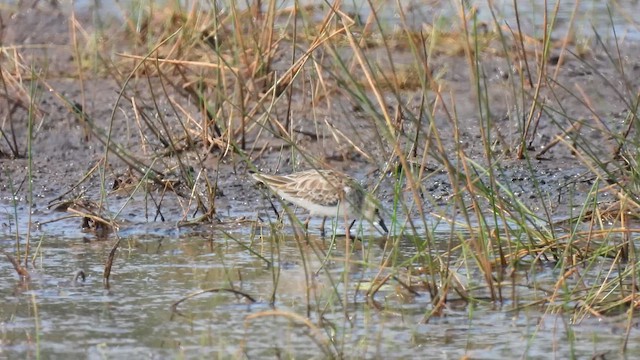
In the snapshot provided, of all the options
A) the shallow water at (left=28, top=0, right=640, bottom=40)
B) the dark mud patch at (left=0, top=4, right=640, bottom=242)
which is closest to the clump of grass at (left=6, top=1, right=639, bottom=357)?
the dark mud patch at (left=0, top=4, right=640, bottom=242)

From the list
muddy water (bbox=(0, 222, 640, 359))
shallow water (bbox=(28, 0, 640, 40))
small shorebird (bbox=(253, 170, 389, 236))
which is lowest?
muddy water (bbox=(0, 222, 640, 359))

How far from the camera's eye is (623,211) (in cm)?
517

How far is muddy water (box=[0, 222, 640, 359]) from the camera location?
184 inches

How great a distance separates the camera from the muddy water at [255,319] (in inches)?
184

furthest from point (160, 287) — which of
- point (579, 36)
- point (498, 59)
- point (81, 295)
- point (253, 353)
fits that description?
point (579, 36)

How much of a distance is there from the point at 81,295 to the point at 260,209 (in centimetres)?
205

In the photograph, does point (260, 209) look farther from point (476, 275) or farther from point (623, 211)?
point (623, 211)

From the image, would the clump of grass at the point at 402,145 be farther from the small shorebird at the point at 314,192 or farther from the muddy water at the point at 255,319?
the small shorebird at the point at 314,192

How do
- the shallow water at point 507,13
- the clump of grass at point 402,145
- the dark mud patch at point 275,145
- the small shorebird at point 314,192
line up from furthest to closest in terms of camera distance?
1. the shallow water at point 507,13
2. the dark mud patch at point 275,145
3. the small shorebird at point 314,192
4. the clump of grass at point 402,145

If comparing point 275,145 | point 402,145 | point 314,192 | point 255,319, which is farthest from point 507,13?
point 255,319

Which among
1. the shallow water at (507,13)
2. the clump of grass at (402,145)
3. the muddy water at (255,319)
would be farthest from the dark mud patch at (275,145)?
the muddy water at (255,319)

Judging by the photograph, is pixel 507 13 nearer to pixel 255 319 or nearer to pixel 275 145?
pixel 275 145

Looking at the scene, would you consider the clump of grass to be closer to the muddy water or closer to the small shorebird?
the muddy water

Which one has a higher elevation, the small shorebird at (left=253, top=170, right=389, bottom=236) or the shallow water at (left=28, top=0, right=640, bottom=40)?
the shallow water at (left=28, top=0, right=640, bottom=40)
